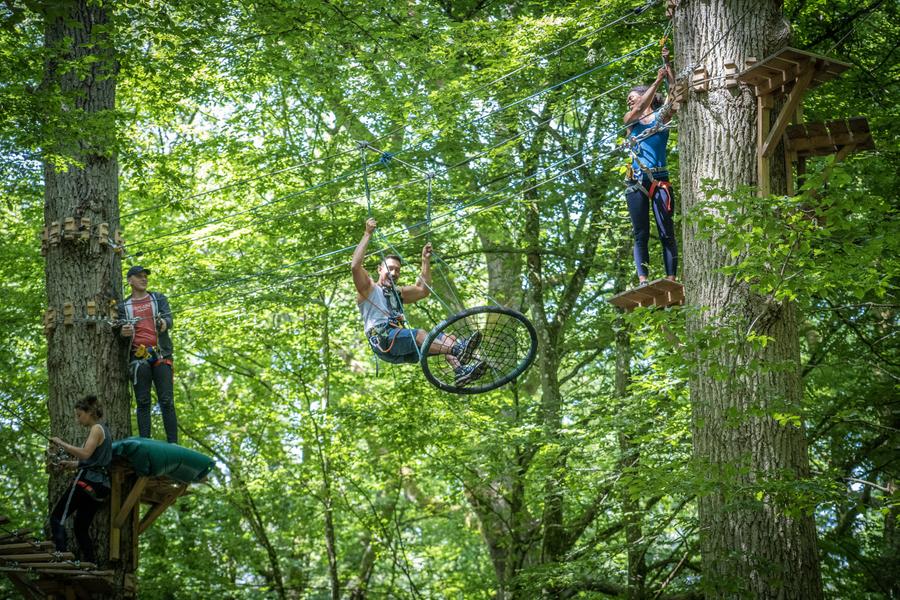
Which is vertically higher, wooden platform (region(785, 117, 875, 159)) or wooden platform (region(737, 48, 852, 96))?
wooden platform (region(737, 48, 852, 96))

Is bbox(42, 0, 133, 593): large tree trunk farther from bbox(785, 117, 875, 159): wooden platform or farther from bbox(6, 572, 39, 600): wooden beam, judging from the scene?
bbox(785, 117, 875, 159): wooden platform

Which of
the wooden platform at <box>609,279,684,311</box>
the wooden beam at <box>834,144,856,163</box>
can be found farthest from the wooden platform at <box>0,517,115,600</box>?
the wooden beam at <box>834,144,856,163</box>

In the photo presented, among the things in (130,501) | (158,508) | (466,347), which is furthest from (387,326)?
(158,508)

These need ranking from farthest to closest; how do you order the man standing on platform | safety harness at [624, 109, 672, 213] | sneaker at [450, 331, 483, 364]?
1. the man standing on platform
2. safety harness at [624, 109, 672, 213]
3. sneaker at [450, 331, 483, 364]

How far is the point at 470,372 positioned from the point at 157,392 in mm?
2545

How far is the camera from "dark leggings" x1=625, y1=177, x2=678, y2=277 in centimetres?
604

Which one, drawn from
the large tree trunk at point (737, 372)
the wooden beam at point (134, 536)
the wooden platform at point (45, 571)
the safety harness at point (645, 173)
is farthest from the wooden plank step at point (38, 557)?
the safety harness at point (645, 173)

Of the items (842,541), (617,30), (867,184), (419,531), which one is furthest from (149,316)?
(419,531)

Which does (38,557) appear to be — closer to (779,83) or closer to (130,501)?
(130,501)

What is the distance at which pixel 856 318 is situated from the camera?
892 cm

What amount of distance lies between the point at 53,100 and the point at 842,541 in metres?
6.49

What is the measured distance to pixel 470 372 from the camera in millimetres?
5410

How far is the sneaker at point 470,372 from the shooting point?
17.6ft

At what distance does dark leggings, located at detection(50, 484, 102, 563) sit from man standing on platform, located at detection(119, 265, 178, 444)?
0.62 meters
